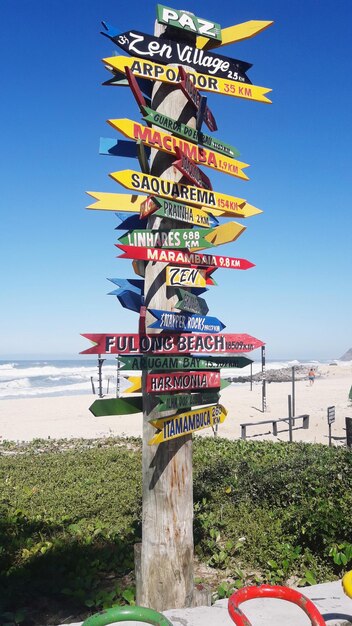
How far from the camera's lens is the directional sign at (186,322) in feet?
12.9

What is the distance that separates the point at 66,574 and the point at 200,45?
5415 mm

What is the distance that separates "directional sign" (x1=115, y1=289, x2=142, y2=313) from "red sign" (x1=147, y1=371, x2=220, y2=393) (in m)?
0.64

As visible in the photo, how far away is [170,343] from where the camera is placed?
404 centimetres

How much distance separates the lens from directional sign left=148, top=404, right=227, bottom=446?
3793 mm

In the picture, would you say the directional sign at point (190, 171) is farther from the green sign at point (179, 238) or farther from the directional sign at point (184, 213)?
the green sign at point (179, 238)

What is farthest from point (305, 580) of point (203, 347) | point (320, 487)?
point (203, 347)

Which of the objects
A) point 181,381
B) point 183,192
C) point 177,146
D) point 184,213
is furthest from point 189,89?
point 181,381

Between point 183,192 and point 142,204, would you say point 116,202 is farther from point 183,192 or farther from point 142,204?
point 183,192

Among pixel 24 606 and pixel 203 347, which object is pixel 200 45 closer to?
pixel 203 347

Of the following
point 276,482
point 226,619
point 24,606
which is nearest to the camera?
point 226,619

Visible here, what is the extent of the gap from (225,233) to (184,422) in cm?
163

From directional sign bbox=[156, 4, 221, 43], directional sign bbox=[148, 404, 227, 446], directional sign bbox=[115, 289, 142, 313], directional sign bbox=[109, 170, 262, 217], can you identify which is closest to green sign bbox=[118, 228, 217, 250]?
directional sign bbox=[109, 170, 262, 217]

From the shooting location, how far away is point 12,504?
7.88 metres

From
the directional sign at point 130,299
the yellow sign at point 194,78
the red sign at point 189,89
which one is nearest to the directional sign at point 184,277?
the directional sign at point 130,299
